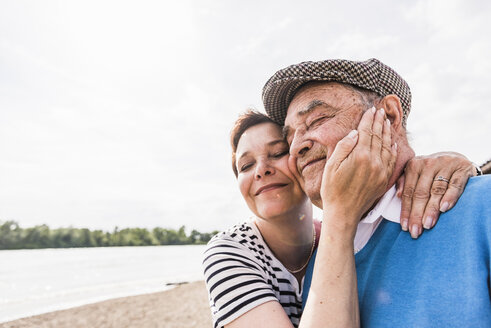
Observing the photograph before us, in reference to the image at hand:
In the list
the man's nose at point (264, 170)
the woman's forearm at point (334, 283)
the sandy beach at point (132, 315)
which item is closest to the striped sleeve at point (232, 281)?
the woman's forearm at point (334, 283)

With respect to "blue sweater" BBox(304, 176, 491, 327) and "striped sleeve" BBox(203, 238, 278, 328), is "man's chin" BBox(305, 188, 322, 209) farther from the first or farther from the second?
"striped sleeve" BBox(203, 238, 278, 328)

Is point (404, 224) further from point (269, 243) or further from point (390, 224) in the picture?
point (269, 243)

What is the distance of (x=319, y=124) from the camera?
188 centimetres

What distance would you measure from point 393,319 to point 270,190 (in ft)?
4.81

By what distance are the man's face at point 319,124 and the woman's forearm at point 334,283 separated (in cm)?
38

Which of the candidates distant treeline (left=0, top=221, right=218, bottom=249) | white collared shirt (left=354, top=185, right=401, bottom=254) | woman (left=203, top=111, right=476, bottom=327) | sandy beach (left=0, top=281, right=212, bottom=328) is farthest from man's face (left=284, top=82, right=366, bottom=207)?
distant treeline (left=0, top=221, right=218, bottom=249)

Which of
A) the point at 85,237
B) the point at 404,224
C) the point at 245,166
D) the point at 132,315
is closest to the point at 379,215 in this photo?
the point at 404,224

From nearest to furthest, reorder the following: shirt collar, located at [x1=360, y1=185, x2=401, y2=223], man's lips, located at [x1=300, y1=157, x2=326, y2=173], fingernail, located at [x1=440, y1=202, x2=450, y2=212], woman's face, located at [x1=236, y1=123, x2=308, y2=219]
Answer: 1. fingernail, located at [x1=440, y1=202, x2=450, y2=212]
2. shirt collar, located at [x1=360, y1=185, x2=401, y2=223]
3. man's lips, located at [x1=300, y1=157, x2=326, y2=173]
4. woman's face, located at [x1=236, y1=123, x2=308, y2=219]

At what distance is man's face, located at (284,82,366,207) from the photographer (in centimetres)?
180

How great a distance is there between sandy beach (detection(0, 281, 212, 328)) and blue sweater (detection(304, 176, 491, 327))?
40.1 feet

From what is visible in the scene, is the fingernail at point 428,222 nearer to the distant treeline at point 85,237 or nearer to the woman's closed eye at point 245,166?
the woman's closed eye at point 245,166

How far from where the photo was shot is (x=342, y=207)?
150 cm

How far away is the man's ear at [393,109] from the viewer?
1.87m

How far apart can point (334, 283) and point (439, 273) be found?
0.44 meters
